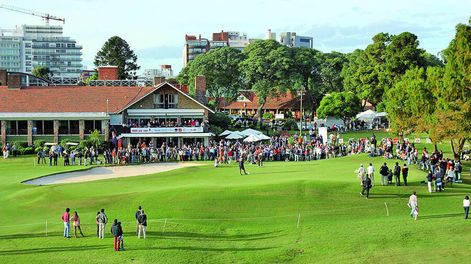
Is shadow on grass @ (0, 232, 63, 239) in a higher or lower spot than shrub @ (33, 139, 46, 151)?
lower

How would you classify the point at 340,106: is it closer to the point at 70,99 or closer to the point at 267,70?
the point at 267,70

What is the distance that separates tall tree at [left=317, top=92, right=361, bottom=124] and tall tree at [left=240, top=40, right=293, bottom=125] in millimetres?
6889

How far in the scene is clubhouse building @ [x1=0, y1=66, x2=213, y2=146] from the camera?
2562 inches

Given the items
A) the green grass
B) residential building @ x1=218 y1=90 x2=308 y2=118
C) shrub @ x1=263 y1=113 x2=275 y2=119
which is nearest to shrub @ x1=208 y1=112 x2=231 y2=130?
residential building @ x1=218 y1=90 x2=308 y2=118

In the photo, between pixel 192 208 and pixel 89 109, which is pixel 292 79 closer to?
pixel 89 109

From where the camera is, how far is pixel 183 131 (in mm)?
65125

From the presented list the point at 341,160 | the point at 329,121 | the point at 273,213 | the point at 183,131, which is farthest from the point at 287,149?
the point at 329,121

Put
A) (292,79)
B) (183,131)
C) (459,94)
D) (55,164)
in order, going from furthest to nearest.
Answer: (292,79), (183,131), (55,164), (459,94)

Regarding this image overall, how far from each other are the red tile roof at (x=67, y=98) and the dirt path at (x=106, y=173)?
16678 millimetres

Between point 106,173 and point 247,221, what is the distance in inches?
840

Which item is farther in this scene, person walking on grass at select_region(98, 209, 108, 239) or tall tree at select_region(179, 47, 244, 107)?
tall tree at select_region(179, 47, 244, 107)

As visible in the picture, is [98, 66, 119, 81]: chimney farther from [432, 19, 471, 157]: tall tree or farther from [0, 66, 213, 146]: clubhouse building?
[432, 19, 471, 157]: tall tree

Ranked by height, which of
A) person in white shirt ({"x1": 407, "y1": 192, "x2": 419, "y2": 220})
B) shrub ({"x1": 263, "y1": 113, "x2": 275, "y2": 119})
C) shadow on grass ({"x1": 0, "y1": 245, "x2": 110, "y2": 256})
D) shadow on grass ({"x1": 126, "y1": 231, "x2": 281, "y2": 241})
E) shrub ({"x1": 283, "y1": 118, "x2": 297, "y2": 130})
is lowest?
shadow on grass ({"x1": 0, "y1": 245, "x2": 110, "y2": 256})

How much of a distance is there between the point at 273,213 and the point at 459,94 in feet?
66.0
